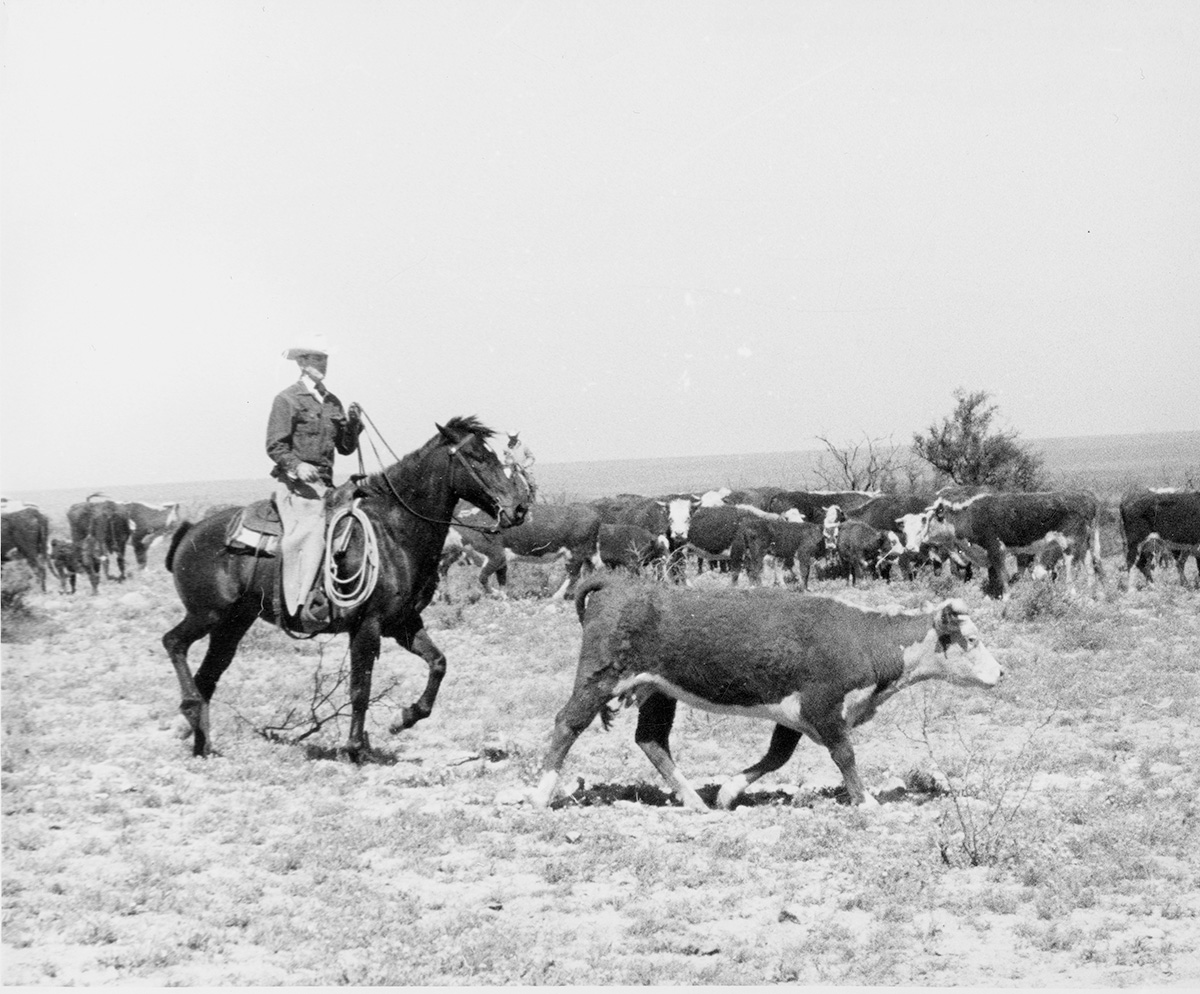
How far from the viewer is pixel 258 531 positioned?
9.64 metres

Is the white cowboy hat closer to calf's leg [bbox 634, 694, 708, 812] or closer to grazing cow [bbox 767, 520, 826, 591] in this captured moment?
calf's leg [bbox 634, 694, 708, 812]

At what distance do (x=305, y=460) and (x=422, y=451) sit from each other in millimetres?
860

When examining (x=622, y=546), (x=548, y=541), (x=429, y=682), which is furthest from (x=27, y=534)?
(x=429, y=682)

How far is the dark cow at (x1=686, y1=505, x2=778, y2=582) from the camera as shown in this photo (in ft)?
73.9

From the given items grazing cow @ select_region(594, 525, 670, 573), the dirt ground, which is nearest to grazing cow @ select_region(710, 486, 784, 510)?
grazing cow @ select_region(594, 525, 670, 573)

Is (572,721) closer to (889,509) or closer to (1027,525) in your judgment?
(1027,525)

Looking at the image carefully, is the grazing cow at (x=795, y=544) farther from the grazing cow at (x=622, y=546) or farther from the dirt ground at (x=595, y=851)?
the dirt ground at (x=595, y=851)

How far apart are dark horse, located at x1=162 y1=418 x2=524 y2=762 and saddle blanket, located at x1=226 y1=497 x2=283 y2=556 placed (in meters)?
0.14

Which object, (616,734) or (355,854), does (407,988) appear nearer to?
(355,854)

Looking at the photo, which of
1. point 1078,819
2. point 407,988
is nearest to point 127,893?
point 407,988

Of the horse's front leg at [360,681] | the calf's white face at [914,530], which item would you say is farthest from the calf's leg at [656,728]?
the calf's white face at [914,530]

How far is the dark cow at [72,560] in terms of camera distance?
23.2 m

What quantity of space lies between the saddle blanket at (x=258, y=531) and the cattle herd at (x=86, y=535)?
13.1 m

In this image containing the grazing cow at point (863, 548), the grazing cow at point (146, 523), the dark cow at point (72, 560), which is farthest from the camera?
the grazing cow at point (146, 523)
